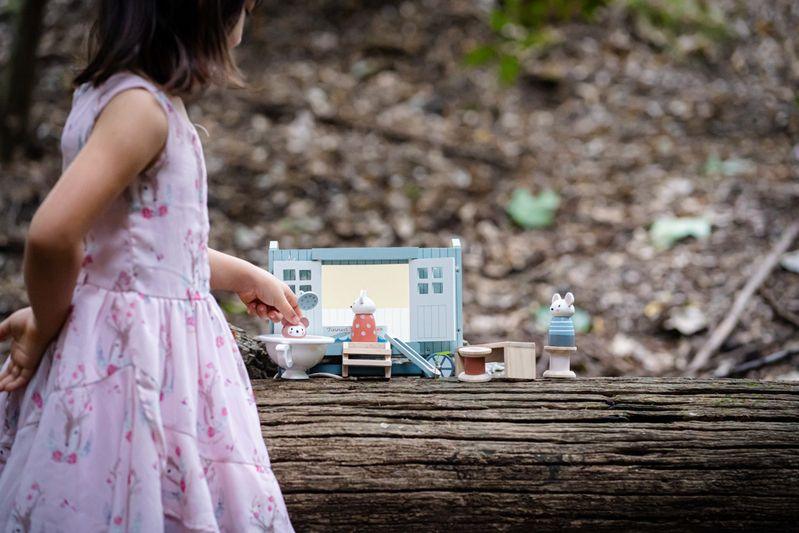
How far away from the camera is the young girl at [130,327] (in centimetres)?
125

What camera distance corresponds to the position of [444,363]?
85.0 inches

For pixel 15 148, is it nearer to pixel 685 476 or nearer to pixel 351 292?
pixel 351 292

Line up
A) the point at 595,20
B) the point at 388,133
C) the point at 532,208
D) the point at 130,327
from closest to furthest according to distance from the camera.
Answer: the point at 130,327 < the point at 532,208 < the point at 388,133 < the point at 595,20

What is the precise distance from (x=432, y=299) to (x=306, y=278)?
34cm

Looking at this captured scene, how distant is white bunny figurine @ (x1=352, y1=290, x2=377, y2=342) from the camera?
2.06 metres

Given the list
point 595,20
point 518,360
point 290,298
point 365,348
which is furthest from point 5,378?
point 595,20

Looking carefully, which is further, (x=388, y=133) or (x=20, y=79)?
(x=388, y=133)

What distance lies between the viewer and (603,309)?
4.12 metres

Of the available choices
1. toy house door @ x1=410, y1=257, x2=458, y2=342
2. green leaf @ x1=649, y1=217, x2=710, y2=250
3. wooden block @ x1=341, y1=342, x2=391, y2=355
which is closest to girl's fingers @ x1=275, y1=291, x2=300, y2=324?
wooden block @ x1=341, y1=342, x2=391, y2=355

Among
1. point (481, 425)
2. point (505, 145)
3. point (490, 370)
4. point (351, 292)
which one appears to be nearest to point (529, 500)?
point (481, 425)

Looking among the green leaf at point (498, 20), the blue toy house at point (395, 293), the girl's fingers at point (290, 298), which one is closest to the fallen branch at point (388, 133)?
the green leaf at point (498, 20)

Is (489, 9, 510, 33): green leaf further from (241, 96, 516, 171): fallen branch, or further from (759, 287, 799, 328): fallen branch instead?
(759, 287, 799, 328): fallen branch

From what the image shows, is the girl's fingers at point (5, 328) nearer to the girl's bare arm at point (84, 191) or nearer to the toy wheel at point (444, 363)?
the girl's bare arm at point (84, 191)

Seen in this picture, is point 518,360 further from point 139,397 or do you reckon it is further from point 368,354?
point 139,397
